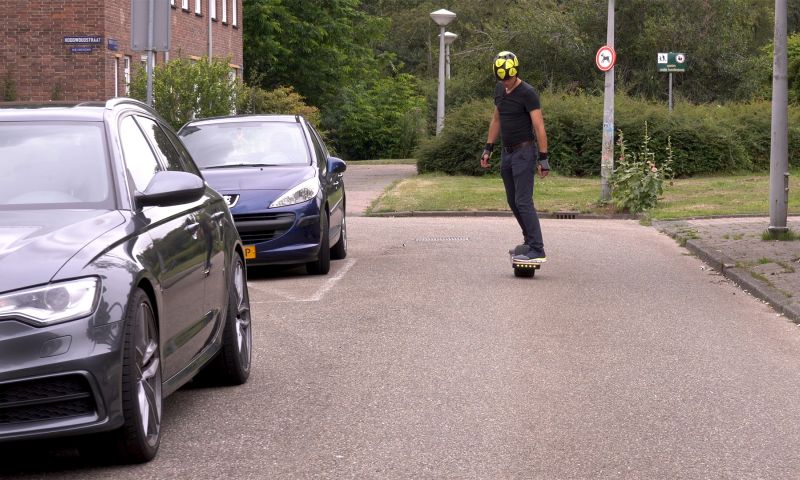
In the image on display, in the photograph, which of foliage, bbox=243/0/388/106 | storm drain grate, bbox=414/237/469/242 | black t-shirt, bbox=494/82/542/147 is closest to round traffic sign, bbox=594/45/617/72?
storm drain grate, bbox=414/237/469/242

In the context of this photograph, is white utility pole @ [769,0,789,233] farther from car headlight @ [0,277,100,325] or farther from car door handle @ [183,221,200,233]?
car headlight @ [0,277,100,325]

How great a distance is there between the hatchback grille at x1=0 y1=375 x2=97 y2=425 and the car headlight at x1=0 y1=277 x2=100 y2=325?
23 cm

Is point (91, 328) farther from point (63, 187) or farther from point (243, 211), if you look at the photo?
point (243, 211)

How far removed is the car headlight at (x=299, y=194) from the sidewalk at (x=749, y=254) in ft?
13.6

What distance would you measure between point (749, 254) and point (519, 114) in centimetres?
342

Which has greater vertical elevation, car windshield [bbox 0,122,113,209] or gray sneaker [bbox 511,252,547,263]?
car windshield [bbox 0,122,113,209]

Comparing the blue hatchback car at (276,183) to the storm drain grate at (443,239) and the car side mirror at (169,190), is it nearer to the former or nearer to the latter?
the storm drain grate at (443,239)

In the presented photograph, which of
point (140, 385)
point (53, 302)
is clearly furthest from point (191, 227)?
point (53, 302)

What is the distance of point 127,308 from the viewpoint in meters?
5.44

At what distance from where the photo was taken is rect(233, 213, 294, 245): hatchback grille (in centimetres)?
1327

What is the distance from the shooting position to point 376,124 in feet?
225

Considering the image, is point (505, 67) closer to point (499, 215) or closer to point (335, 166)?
point (335, 166)

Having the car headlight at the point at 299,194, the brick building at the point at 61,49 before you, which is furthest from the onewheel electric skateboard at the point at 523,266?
the brick building at the point at 61,49

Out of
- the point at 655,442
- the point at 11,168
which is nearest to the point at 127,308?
the point at 11,168
